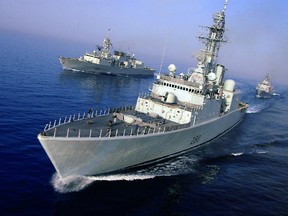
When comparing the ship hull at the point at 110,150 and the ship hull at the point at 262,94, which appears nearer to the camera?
the ship hull at the point at 110,150

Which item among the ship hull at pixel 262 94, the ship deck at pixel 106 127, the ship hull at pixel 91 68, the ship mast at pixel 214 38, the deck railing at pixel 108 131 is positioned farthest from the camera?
the ship hull at pixel 91 68

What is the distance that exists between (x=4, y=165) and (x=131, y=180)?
865 centimetres

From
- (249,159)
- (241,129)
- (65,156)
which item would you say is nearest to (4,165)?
(65,156)

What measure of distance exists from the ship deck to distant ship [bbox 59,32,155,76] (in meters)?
57.2

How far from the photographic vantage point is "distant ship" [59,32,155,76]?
81.4 meters

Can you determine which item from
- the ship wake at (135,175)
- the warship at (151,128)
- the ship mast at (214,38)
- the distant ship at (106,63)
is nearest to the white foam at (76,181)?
the ship wake at (135,175)

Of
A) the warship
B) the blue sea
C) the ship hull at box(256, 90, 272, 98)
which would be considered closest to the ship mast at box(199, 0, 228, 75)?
the warship

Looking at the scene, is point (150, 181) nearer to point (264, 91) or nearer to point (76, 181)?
point (76, 181)

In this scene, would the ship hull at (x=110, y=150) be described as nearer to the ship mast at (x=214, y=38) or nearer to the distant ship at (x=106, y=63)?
the ship mast at (x=214, y=38)

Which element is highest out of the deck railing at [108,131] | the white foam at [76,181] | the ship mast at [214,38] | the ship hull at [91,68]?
the ship mast at [214,38]

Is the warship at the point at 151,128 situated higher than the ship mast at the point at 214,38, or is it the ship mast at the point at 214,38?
the ship mast at the point at 214,38

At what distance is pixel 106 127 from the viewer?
897 inches

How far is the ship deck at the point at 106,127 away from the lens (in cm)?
1990

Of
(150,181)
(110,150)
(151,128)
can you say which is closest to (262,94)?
(151,128)
